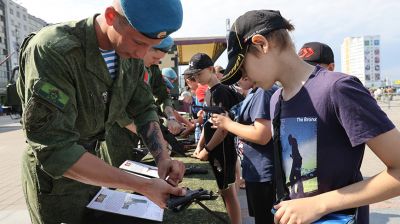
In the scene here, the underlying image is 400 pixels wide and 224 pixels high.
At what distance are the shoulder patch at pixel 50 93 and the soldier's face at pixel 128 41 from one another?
1.13 feet

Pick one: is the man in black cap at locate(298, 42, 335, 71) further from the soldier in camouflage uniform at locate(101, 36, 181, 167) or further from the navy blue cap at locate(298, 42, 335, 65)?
the soldier in camouflage uniform at locate(101, 36, 181, 167)

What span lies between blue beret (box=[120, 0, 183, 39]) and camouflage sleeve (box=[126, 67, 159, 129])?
0.63 m

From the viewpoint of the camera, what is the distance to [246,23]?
1.46m

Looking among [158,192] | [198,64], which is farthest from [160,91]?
[158,192]

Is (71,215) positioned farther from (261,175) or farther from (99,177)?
(261,175)

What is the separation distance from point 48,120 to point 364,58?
99308mm

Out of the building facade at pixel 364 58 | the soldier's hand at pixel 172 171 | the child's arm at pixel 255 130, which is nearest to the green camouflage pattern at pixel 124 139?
the child's arm at pixel 255 130

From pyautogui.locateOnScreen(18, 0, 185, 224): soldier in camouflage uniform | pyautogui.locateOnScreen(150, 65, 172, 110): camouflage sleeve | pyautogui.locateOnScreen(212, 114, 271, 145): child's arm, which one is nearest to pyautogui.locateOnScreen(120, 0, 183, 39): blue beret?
pyautogui.locateOnScreen(18, 0, 185, 224): soldier in camouflage uniform

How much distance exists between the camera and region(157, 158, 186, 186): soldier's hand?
1743 millimetres

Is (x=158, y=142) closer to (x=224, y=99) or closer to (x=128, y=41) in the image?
(x=128, y=41)

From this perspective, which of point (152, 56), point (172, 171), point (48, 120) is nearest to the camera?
point (48, 120)

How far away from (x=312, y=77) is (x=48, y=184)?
1261 mm

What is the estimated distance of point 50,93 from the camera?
53.2 inches

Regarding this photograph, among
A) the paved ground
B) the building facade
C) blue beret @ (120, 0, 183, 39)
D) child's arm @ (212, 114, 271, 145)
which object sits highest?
blue beret @ (120, 0, 183, 39)
